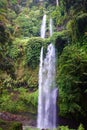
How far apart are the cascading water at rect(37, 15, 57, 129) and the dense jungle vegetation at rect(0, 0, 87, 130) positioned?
1.56ft

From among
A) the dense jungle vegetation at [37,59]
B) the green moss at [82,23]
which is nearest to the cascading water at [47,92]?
the dense jungle vegetation at [37,59]

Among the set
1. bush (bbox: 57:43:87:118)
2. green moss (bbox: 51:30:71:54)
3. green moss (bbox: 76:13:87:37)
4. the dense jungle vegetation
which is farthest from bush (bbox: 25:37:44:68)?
bush (bbox: 57:43:87:118)

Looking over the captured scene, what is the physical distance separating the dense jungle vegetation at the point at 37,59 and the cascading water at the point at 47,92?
0.48 metres

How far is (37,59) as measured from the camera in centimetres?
2208

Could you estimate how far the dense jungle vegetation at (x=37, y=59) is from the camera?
14203mm

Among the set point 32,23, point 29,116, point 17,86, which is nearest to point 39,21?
point 32,23

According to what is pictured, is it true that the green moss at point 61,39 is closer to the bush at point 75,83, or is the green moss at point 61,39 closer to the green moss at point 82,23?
the green moss at point 82,23

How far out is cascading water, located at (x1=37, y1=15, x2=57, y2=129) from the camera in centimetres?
1781

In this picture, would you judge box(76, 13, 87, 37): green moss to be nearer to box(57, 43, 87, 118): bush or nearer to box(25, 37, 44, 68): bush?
box(57, 43, 87, 118): bush

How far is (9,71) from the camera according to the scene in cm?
1234

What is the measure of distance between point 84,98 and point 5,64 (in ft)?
16.5

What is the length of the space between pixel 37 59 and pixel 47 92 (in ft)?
12.3

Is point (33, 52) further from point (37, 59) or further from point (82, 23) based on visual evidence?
point (82, 23)

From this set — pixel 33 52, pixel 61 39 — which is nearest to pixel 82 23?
pixel 61 39
